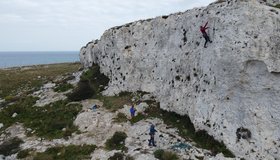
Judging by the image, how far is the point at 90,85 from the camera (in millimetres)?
41062

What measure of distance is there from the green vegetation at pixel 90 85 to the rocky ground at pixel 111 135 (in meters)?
2.00

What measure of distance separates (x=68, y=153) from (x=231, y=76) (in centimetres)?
1443

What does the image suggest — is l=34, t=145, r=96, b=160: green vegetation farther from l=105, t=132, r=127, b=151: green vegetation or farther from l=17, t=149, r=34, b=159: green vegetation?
l=105, t=132, r=127, b=151: green vegetation

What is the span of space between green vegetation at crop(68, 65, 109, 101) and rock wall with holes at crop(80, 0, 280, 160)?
29.8 ft

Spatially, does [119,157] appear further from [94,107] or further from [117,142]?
[94,107]

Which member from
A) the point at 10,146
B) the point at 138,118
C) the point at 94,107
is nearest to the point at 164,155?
the point at 138,118

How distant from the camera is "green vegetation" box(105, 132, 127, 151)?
26.8m

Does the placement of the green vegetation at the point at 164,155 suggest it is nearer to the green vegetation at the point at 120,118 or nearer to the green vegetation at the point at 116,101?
the green vegetation at the point at 120,118

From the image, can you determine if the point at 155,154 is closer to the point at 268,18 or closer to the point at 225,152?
the point at 225,152

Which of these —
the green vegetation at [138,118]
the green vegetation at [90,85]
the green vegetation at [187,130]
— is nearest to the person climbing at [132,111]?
the green vegetation at [138,118]

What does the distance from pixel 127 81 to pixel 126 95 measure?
1.93 meters

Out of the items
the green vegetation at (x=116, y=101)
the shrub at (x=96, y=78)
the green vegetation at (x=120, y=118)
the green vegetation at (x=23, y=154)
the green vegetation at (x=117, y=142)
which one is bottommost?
the green vegetation at (x=23, y=154)

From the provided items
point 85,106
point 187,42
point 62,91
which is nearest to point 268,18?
point 187,42

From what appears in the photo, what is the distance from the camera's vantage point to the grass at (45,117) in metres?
31.3
